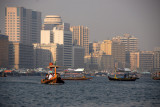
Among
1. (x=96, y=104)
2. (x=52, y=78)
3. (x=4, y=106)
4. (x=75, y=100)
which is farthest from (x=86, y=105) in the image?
(x=52, y=78)

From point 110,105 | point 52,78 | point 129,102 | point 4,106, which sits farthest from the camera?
point 52,78

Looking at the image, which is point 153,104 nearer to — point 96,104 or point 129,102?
point 129,102

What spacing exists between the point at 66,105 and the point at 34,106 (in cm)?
654

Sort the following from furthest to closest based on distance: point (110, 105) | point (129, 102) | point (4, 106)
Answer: point (129, 102)
point (110, 105)
point (4, 106)

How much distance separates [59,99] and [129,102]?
610 inches

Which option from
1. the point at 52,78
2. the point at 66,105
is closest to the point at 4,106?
the point at 66,105

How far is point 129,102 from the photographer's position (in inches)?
3211

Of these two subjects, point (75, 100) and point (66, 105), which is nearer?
point (66, 105)

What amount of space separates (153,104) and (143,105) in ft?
9.68

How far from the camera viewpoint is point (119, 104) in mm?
77875

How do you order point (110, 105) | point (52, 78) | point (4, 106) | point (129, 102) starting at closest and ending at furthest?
1. point (4, 106)
2. point (110, 105)
3. point (129, 102)
4. point (52, 78)

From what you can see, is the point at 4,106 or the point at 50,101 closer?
the point at 4,106

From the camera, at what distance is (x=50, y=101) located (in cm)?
Result: 8112

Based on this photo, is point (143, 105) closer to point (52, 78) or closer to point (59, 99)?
point (59, 99)
